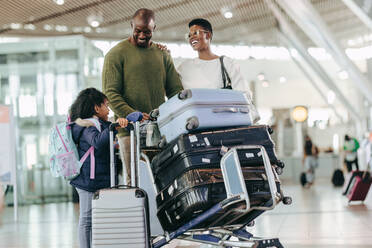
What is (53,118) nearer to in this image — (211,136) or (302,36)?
(211,136)

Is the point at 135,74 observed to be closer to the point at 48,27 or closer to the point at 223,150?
the point at 223,150

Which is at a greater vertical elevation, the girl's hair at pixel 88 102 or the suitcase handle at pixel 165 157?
the girl's hair at pixel 88 102

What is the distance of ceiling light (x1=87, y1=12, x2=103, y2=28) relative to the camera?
73.2 feet

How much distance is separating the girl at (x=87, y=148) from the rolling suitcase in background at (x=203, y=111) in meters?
0.55

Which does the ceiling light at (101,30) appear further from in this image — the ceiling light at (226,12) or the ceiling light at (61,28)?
the ceiling light at (226,12)

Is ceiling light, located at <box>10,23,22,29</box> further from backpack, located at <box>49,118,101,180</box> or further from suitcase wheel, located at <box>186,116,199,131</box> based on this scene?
suitcase wheel, located at <box>186,116,199,131</box>

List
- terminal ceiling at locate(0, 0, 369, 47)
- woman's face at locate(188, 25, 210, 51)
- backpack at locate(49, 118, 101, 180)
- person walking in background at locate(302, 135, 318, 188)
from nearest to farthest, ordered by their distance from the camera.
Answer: backpack at locate(49, 118, 101, 180) → woman's face at locate(188, 25, 210, 51) → person walking in background at locate(302, 135, 318, 188) → terminal ceiling at locate(0, 0, 369, 47)

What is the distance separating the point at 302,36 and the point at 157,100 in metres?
27.1

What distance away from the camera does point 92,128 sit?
13.3 feet

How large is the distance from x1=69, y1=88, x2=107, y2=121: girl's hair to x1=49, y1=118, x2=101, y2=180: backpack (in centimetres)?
13

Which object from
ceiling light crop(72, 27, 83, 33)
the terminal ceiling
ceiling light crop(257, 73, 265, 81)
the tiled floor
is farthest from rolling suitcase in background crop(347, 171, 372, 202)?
ceiling light crop(257, 73, 265, 81)

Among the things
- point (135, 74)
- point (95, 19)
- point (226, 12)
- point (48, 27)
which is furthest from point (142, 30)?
point (226, 12)

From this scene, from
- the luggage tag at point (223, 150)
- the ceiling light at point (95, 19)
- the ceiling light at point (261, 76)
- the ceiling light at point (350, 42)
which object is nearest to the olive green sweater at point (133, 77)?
the luggage tag at point (223, 150)

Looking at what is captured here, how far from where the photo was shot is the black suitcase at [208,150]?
342cm
